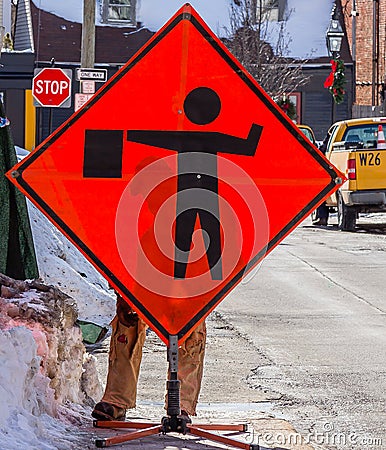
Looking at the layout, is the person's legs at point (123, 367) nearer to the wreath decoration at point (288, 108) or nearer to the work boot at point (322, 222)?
the work boot at point (322, 222)

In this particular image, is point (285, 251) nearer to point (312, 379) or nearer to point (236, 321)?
point (236, 321)

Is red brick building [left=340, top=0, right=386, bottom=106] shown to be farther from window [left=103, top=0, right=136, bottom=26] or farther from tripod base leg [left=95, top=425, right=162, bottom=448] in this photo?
tripod base leg [left=95, top=425, right=162, bottom=448]

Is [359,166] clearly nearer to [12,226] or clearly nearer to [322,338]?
[322,338]

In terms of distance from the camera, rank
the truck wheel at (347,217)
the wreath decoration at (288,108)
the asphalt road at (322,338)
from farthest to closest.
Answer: the wreath decoration at (288,108) < the truck wheel at (347,217) < the asphalt road at (322,338)

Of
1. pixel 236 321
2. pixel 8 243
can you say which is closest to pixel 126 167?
pixel 8 243

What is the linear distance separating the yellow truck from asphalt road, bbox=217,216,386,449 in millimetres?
3634

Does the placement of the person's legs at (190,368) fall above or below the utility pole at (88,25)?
below

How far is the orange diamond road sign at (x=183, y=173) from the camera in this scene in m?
4.97

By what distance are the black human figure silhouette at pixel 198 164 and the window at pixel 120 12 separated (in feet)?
126

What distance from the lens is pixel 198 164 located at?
198 inches

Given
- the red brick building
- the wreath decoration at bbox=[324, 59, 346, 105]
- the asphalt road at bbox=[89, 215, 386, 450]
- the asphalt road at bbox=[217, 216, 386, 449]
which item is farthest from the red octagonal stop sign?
the red brick building

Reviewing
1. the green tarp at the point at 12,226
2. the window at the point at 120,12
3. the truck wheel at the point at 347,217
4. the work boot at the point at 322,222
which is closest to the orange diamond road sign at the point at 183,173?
the green tarp at the point at 12,226

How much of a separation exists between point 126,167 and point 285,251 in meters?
13.0

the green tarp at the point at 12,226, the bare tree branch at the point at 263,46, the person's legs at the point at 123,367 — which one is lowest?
the person's legs at the point at 123,367
